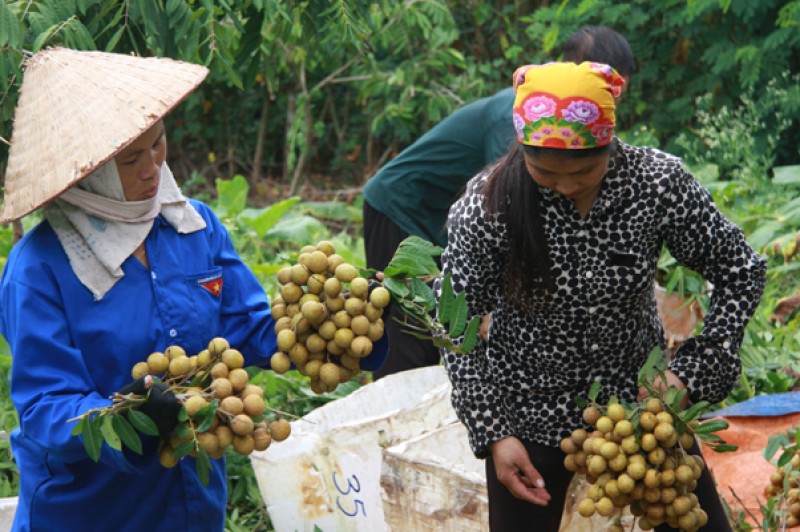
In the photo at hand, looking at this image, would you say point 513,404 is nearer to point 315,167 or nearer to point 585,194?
point 585,194

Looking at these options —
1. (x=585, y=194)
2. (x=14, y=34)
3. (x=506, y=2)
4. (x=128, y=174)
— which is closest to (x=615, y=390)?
(x=585, y=194)

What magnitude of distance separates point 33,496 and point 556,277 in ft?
3.41

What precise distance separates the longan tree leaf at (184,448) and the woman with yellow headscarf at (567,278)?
642 mm

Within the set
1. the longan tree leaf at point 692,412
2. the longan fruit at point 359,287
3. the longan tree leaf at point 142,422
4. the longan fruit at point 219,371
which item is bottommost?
the longan tree leaf at point 692,412

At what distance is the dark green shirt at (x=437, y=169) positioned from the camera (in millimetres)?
3174

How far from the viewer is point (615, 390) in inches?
82.9

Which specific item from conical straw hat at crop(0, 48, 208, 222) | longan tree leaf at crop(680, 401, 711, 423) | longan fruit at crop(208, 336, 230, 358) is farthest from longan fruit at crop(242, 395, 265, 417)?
longan tree leaf at crop(680, 401, 711, 423)

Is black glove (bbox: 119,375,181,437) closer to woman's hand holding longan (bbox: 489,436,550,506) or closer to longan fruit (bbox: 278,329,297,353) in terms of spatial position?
longan fruit (bbox: 278,329,297,353)

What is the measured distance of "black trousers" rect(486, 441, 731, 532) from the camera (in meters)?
2.13

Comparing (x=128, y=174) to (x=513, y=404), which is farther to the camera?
(x=513, y=404)

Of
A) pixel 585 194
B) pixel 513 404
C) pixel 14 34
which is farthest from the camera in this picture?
pixel 14 34

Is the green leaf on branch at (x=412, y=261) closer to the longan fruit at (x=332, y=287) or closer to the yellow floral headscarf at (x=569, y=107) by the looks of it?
the longan fruit at (x=332, y=287)

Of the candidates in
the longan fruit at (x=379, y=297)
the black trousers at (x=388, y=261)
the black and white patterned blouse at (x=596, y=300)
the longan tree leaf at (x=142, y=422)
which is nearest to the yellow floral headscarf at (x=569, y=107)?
the black and white patterned blouse at (x=596, y=300)

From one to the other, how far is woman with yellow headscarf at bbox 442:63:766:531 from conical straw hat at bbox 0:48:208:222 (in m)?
0.63
